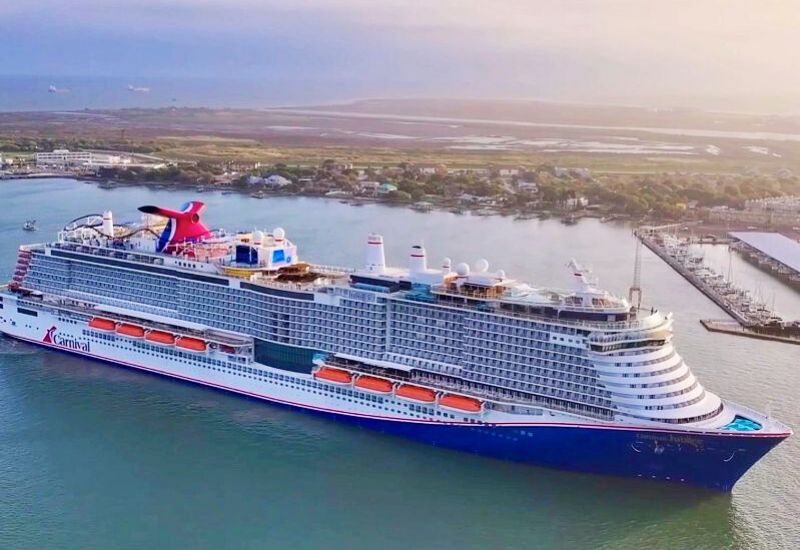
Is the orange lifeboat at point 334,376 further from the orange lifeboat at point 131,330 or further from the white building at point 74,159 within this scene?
the white building at point 74,159

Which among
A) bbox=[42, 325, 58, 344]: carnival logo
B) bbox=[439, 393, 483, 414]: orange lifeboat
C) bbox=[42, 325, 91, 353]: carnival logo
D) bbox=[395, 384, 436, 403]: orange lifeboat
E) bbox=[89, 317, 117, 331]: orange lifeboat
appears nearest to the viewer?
bbox=[439, 393, 483, 414]: orange lifeboat

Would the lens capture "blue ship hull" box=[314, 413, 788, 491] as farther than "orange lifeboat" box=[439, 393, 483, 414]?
No

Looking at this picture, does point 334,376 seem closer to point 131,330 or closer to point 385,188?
point 131,330

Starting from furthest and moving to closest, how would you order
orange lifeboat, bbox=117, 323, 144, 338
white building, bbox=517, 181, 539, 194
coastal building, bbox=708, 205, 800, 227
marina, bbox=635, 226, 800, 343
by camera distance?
white building, bbox=517, 181, 539, 194, coastal building, bbox=708, 205, 800, 227, marina, bbox=635, 226, 800, 343, orange lifeboat, bbox=117, 323, 144, 338

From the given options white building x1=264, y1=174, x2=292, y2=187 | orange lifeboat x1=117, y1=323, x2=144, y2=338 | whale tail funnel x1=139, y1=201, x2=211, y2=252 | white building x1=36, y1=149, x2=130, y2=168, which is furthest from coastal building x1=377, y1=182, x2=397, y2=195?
orange lifeboat x1=117, y1=323, x2=144, y2=338

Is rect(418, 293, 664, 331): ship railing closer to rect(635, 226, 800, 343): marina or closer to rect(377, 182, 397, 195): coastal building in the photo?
rect(635, 226, 800, 343): marina

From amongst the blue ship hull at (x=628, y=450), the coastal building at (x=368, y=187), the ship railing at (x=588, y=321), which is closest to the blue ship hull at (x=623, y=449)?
the blue ship hull at (x=628, y=450)

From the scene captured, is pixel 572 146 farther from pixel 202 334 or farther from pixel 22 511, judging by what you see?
pixel 22 511

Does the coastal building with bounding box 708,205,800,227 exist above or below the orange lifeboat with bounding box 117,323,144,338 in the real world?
above

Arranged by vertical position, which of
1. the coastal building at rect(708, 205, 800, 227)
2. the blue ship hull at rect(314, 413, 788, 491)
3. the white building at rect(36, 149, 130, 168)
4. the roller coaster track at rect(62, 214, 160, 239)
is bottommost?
Answer: the blue ship hull at rect(314, 413, 788, 491)

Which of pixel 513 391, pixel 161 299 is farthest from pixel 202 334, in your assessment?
pixel 513 391
